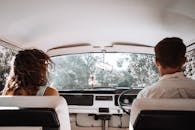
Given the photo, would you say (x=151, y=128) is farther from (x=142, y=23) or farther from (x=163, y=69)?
(x=142, y=23)

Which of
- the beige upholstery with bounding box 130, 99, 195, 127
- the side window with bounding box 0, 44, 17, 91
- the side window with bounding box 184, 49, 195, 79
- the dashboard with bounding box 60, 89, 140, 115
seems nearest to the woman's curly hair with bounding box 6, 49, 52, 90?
the beige upholstery with bounding box 130, 99, 195, 127

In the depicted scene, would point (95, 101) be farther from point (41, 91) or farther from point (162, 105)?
point (162, 105)

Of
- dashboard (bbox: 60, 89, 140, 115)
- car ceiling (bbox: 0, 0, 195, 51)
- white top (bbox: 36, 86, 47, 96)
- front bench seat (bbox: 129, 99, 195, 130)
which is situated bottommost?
dashboard (bbox: 60, 89, 140, 115)

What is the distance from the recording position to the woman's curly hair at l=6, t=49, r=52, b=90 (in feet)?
11.6

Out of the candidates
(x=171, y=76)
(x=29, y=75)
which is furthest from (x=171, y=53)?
(x=29, y=75)

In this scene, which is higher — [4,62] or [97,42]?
[97,42]

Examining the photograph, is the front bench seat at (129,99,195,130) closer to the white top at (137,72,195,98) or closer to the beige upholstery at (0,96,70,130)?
the white top at (137,72,195,98)

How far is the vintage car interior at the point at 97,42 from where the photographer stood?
4758 millimetres

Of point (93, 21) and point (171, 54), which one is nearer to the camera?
point (171, 54)

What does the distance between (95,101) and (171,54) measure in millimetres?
3001

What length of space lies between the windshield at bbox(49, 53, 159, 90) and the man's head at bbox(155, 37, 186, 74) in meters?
2.74

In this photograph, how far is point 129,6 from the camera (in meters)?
4.74

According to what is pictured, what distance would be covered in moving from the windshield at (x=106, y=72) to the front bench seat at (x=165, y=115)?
3.37 meters

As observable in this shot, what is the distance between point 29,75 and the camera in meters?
3.55
